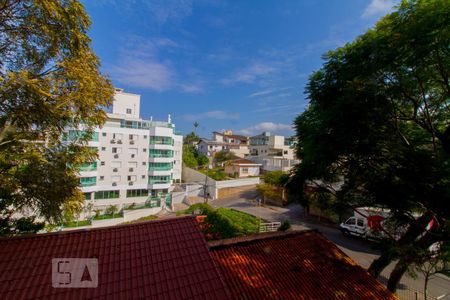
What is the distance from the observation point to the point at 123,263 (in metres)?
4.95

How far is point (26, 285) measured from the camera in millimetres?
4117

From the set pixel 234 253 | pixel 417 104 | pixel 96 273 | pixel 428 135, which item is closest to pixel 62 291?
pixel 96 273

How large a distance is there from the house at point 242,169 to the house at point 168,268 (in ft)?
114

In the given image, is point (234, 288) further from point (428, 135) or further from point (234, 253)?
point (428, 135)

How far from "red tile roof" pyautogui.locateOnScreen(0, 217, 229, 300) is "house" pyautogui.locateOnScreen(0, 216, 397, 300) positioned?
0.02 m

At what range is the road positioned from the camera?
1167 cm

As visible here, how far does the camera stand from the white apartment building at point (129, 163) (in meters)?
30.0

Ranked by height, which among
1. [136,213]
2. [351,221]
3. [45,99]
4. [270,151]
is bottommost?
[136,213]

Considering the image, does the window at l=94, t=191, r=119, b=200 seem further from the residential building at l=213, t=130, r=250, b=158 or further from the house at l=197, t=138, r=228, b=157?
the residential building at l=213, t=130, r=250, b=158

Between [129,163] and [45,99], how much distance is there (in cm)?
2874

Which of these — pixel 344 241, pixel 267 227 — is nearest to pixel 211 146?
pixel 267 227

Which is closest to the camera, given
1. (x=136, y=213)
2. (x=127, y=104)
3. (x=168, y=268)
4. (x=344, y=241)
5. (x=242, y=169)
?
(x=168, y=268)

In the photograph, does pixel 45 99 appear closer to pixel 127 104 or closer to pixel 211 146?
pixel 127 104

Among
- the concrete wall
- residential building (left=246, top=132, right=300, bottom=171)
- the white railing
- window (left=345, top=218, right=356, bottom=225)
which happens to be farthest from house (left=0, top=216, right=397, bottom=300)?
residential building (left=246, top=132, right=300, bottom=171)
